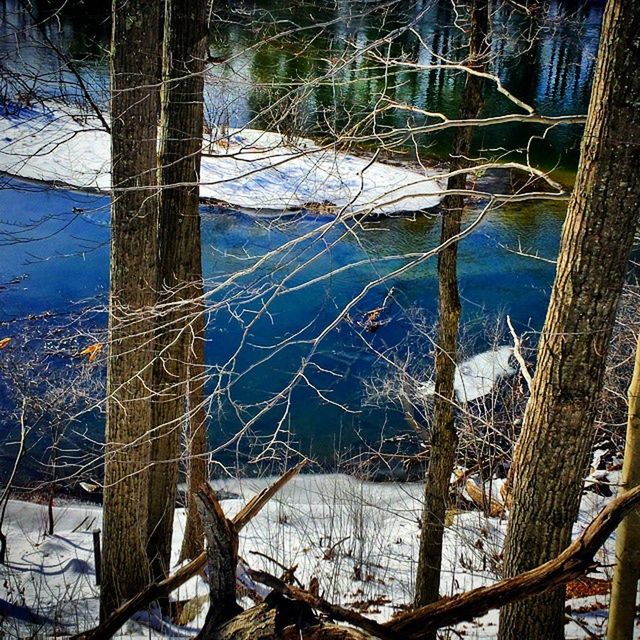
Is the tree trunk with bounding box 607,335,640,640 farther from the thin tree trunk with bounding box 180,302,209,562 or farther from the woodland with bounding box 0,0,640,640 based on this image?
the thin tree trunk with bounding box 180,302,209,562

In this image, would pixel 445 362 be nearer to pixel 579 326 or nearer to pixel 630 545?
pixel 630 545

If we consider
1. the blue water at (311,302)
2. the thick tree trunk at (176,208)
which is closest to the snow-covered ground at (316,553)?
the thick tree trunk at (176,208)

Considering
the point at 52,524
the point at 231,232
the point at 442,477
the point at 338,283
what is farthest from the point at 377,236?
the point at 442,477

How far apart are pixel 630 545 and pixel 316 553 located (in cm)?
515

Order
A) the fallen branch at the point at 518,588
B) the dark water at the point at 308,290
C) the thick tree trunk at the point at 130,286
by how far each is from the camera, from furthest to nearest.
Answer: the dark water at the point at 308,290, the thick tree trunk at the point at 130,286, the fallen branch at the point at 518,588

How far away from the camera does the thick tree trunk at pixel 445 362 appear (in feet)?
19.7

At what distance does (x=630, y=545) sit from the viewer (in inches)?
195

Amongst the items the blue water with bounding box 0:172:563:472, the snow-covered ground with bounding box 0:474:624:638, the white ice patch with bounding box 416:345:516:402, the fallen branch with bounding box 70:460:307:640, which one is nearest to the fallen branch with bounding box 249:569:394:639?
the fallen branch with bounding box 70:460:307:640

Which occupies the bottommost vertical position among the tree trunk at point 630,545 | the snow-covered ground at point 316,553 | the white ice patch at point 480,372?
the snow-covered ground at point 316,553

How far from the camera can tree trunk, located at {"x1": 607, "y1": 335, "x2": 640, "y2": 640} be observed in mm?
4953

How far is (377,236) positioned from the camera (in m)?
17.0

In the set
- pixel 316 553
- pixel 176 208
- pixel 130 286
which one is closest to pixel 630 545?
pixel 130 286

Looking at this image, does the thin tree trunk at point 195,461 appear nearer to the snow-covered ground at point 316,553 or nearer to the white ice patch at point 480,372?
the snow-covered ground at point 316,553

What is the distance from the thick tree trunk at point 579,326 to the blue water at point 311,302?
740 centimetres
